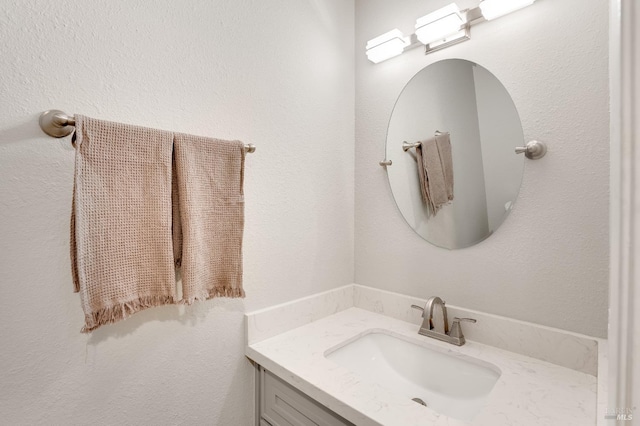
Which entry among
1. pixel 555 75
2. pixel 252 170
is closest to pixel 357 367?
pixel 252 170

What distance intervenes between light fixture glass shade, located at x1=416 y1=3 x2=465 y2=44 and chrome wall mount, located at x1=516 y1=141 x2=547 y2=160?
486 mm

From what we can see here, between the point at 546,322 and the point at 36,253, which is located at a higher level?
the point at 36,253

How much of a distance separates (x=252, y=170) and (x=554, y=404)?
41.8 inches

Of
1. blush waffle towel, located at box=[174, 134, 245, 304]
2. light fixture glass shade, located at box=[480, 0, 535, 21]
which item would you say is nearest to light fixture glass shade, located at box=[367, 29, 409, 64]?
light fixture glass shade, located at box=[480, 0, 535, 21]

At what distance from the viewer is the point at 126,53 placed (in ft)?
2.69

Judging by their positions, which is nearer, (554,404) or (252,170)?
(554,404)

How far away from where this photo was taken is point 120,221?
0.73m

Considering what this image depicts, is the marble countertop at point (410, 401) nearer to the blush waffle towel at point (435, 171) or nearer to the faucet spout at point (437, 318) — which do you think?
the faucet spout at point (437, 318)

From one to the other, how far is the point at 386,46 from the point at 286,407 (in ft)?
4.51

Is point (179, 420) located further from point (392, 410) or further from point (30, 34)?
point (30, 34)

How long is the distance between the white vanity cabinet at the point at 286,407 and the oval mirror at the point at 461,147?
2.34ft

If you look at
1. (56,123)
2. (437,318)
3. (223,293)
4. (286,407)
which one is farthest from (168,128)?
(437,318)

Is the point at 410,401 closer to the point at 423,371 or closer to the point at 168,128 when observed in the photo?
the point at 423,371

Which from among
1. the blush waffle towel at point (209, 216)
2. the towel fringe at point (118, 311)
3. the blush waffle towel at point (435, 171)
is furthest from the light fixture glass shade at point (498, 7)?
the towel fringe at point (118, 311)
